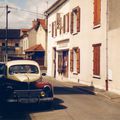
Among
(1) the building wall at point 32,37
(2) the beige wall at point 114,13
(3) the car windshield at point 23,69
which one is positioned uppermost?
(1) the building wall at point 32,37

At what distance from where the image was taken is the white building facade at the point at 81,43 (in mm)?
21984

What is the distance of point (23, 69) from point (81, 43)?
1210 cm

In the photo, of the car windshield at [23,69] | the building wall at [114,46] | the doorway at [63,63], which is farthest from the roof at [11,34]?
the car windshield at [23,69]

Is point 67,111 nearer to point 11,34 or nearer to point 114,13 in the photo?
point 114,13

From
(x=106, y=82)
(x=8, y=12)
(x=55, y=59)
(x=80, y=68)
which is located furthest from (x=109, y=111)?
(x=8, y=12)

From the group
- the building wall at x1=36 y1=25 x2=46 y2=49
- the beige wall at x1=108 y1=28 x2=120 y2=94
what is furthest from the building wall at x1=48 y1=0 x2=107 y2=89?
the building wall at x1=36 y1=25 x2=46 y2=49

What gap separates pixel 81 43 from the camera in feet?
90.0

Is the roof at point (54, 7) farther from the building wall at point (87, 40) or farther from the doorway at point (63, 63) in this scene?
the doorway at point (63, 63)

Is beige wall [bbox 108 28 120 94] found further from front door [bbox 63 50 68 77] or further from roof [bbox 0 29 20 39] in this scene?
roof [bbox 0 29 20 39]

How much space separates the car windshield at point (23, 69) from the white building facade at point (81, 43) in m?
5.55

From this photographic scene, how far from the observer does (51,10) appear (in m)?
39.8

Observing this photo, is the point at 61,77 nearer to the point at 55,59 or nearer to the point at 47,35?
the point at 55,59

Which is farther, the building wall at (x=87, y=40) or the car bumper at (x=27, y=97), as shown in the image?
the building wall at (x=87, y=40)

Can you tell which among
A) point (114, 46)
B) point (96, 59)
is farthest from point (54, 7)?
point (114, 46)
